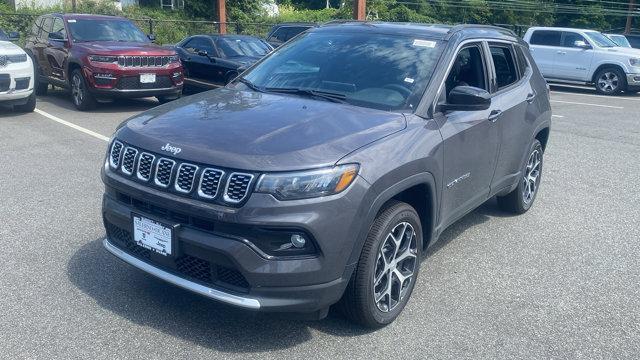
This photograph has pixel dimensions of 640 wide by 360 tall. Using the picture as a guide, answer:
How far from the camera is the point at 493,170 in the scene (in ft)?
17.3

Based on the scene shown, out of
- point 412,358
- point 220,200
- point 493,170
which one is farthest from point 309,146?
point 493,170

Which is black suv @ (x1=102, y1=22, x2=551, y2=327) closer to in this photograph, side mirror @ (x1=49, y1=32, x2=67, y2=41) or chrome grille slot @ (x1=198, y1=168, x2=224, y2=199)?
chrome grille slot @ (x1=198, y1=168, x2=224, y2=199)

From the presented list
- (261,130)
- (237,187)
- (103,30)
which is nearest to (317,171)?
(237,187)

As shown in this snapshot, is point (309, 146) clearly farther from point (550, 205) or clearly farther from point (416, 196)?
point (550, 205)

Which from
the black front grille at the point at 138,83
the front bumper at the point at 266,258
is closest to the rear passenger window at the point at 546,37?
the black front grille at the point at 138,83

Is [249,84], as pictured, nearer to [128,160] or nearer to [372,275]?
[128,160]

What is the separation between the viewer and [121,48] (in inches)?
462

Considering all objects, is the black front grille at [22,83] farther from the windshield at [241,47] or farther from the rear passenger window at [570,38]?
the rear passenger window at [570,38]

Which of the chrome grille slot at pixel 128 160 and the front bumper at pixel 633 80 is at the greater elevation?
the chrome grille slot at pixel 128 160

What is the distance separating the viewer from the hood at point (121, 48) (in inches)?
456

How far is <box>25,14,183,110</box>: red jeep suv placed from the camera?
11.5 meters

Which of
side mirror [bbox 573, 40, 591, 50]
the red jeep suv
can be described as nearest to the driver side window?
the red jeep suv

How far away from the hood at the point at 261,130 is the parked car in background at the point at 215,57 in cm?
901

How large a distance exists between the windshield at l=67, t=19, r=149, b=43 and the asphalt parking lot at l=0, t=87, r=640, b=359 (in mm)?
5840
